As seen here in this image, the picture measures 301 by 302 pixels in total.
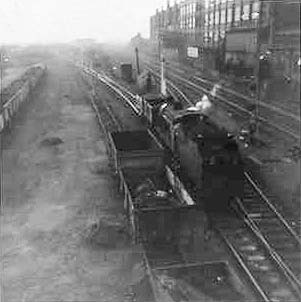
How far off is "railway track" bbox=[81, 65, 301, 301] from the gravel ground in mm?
1342

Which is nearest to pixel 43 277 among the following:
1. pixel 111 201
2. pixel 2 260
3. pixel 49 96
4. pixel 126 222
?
pixel 2 260

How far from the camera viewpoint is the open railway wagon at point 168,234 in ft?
34.6

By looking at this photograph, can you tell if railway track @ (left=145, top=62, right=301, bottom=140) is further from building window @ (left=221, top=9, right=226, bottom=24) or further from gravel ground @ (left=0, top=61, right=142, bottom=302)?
gravel ground @ (left=0, top=61, right=142, bottom=302)

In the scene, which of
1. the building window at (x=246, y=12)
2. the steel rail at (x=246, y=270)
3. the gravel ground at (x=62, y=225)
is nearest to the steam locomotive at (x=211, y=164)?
the steel rail at (x=246, y=270)

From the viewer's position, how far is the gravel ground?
11.2 metres

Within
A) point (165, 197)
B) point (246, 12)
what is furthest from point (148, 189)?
point (246, 12)

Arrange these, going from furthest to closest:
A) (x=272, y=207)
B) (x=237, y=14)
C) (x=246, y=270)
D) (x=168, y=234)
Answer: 1. (x=237, y=14)
2. (x=272, y=207)
3. (x=168, y=234)
4. (x=246, y=270)

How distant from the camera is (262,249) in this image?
41.0ft

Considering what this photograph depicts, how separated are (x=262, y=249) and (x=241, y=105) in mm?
18107

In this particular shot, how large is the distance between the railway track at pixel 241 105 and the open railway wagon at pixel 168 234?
401 cm

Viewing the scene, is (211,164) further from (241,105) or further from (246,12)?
(246,12)

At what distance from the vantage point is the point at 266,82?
758 inches

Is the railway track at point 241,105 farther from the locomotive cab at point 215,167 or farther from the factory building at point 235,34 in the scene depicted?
the locomotive cab at point 215,167

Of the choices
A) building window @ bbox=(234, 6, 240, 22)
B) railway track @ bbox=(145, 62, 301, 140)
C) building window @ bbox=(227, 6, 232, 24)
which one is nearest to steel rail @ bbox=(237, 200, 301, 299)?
railway track @ bbox=(145, 62, 301, 140)
